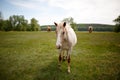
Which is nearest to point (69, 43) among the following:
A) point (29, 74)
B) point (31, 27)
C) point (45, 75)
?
point (45, 75)

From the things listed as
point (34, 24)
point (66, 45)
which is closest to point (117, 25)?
point (34, 24)

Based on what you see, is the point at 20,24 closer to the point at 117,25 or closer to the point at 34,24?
the point at 34,24

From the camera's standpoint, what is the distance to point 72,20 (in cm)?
9062

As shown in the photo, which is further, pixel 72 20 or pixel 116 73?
pixel 72 20

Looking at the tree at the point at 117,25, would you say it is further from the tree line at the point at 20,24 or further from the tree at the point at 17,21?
the tree at the point at 17,21

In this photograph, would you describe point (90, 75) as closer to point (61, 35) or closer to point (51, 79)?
point (51, 79)

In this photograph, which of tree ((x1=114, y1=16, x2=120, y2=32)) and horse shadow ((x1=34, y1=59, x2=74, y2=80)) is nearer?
horse shadow ((x1=34, y1=59, x2=74, y2=80))

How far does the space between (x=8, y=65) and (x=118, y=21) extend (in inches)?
3025

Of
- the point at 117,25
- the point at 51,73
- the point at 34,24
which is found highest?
the point at 34,24

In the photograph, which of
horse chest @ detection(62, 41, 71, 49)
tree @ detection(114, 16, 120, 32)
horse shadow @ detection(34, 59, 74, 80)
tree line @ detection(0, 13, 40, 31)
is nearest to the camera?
horse shadow @ detection(34, 59, 74, 80)

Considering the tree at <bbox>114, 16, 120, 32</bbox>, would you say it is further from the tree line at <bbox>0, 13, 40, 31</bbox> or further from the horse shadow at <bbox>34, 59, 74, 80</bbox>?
the horse shadow at <bbox>34, 59, 74, 80</bbox>

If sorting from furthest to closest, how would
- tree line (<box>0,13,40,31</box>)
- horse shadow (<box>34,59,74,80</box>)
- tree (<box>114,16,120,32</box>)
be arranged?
tree line (<box>0,13,40,31</box>), tree (<box>114,16,120,32</box>), horse shadow (<box>34,59,74,80</box>)

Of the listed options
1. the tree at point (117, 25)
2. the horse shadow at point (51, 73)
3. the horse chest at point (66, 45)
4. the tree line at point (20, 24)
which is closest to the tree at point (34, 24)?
the tree line at point (20, 24)

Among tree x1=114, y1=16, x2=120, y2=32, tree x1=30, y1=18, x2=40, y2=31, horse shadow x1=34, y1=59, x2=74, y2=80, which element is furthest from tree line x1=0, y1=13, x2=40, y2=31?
horse shadow x1=34, y1=59, x2=74, y2=80
